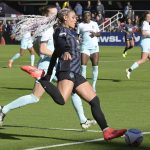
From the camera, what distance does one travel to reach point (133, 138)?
11.2m

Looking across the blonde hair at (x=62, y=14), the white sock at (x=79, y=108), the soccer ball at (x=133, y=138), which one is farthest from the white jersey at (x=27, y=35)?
the soccer ball at (x=133, y=138)

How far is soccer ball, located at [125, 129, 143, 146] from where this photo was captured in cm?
1122

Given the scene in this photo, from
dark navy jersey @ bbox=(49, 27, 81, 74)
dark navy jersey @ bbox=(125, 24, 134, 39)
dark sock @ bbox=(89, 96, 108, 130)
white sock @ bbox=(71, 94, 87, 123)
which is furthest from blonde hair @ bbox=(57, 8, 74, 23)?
dark navy jersey @ bbox=(125, 24, 134, 39)

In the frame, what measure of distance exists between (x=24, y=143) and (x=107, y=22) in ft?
141

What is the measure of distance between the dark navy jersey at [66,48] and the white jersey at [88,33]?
8833 millimetres

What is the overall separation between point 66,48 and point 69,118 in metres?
3.47

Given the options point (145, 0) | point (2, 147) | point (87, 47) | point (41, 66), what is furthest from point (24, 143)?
point (145, 0)

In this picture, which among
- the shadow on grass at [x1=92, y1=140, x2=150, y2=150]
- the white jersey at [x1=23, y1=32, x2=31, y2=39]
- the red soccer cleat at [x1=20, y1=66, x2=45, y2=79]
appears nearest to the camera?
the shadow on grass at [x1=92, y1=140, x2=150, y2=150]

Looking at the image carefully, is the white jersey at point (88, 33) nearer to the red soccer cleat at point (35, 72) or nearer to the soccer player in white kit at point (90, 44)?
the soccer player in white kit at point (90, 44)

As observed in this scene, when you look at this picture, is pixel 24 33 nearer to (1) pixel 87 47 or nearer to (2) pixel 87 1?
(1) pixel 87 47

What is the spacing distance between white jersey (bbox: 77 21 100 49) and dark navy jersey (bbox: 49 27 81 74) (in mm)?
8833

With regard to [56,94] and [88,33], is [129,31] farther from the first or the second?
[56,94]

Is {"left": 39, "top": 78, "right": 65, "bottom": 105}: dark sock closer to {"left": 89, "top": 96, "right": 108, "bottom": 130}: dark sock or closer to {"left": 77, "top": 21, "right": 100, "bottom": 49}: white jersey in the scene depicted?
{"left": 89, "top": 96, "right": 108, "bottom": 130}: dark sock

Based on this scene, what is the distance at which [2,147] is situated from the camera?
11.2 metres
